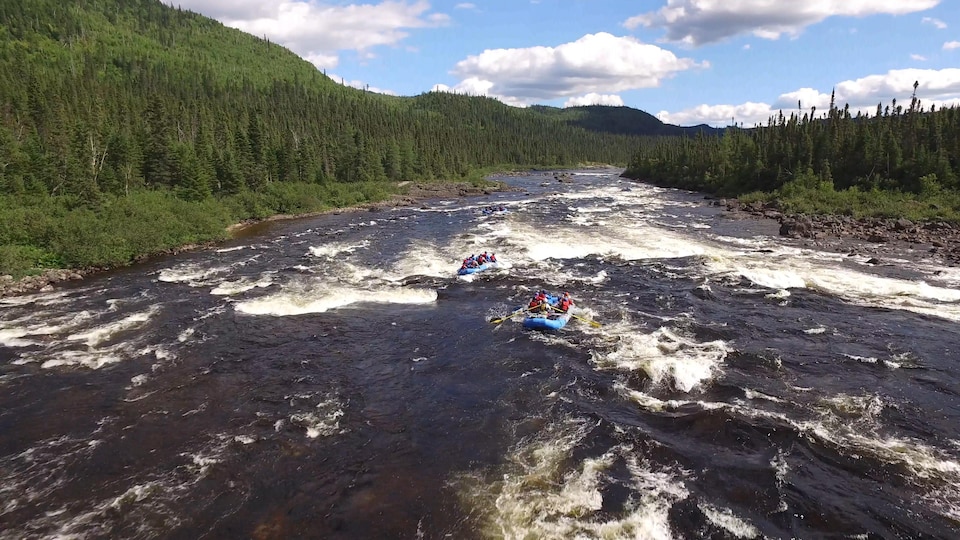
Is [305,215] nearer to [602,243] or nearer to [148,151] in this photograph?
[148,151]

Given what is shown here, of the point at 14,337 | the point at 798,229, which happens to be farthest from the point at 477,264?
the point at 798,229

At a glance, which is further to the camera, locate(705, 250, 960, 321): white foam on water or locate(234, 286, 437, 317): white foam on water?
locate(234, 286, 437, 317): white foam on water

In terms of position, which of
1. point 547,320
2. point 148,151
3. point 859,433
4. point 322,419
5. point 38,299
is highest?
point 148,151

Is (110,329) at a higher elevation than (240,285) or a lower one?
higher

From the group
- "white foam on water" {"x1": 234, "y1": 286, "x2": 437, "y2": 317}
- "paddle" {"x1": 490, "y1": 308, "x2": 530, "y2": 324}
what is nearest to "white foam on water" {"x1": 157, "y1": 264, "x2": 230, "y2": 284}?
"white foam on water" {"x1": 234, "y1": 286, "x2": 437, "y2": 317}

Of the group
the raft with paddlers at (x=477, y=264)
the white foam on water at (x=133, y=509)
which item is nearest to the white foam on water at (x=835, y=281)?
the raft with paddlers at (x=477, y=264)

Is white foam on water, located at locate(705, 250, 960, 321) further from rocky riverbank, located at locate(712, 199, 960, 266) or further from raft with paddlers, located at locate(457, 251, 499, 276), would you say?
raft with paddlers, located at locate(457, 251, 499, 276)

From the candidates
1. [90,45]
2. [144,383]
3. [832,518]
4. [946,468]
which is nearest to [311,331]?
[144,383]
